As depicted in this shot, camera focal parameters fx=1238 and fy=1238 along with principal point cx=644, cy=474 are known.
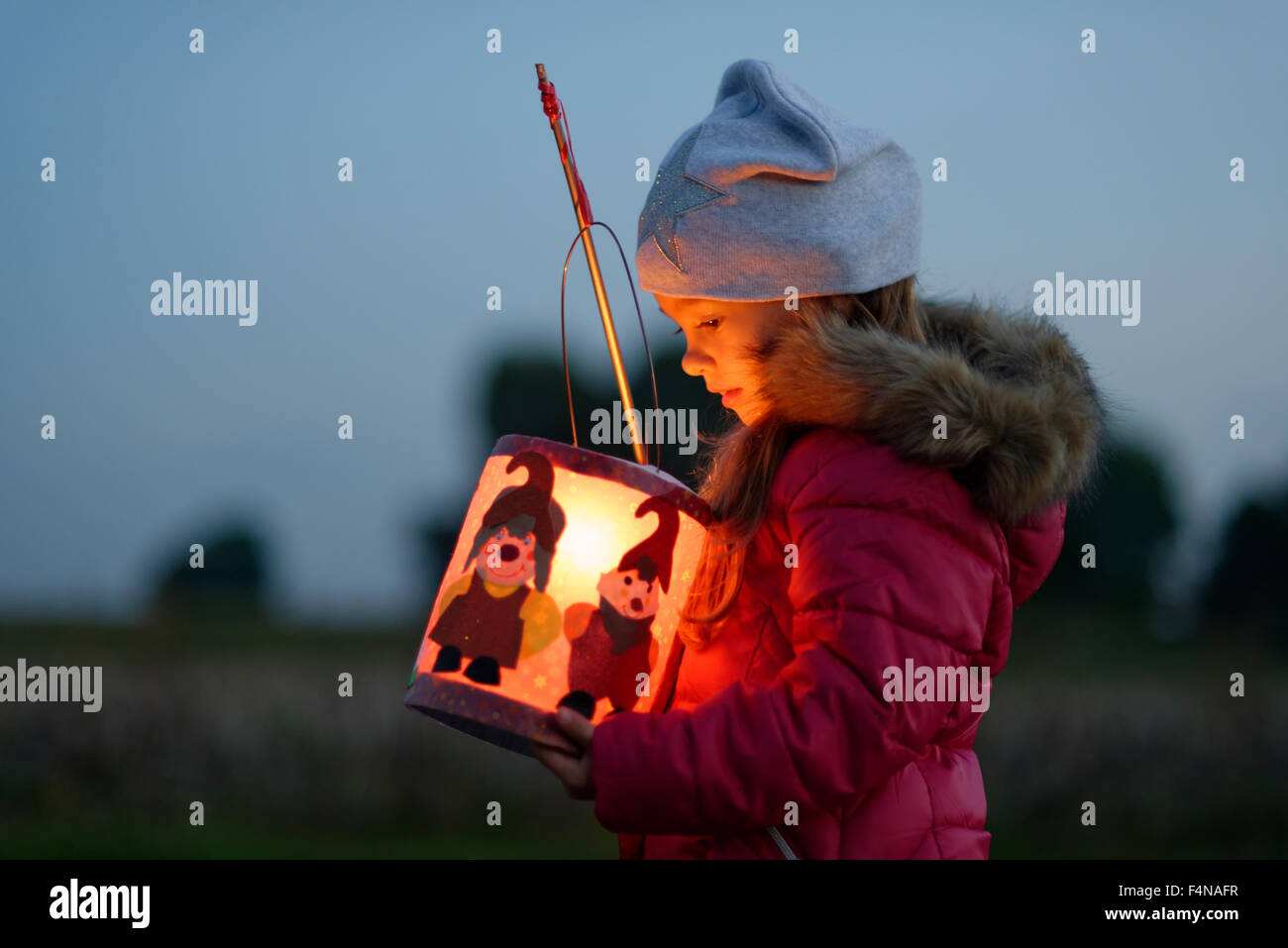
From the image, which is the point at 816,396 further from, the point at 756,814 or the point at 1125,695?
the point at 1125,695

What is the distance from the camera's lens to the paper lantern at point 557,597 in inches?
70.4

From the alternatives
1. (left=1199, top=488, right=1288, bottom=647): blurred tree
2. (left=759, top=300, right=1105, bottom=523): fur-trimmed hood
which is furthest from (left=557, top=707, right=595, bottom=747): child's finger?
(left=1199, top=488, right=1288, bottom=647): blurred tree

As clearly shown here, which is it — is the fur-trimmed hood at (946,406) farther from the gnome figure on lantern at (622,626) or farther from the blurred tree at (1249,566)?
the blurred tree at (1249,566)

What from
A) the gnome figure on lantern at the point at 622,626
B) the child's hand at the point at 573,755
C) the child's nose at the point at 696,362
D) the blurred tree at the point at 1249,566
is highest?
the child's nose at the point at 696,362

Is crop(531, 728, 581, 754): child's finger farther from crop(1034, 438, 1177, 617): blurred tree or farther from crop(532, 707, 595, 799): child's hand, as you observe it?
crop(1034, 438, 1177, 617): blurred tree

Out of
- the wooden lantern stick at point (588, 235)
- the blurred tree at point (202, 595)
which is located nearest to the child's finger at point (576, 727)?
the wooden lantern stick at point (588, 235)

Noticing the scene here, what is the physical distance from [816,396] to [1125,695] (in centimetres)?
751

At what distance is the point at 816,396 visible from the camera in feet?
5.98

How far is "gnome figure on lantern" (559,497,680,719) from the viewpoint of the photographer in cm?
180

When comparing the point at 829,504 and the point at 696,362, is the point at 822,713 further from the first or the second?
the point at 696,362

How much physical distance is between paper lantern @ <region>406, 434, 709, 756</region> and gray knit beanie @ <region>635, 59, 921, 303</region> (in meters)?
0.35

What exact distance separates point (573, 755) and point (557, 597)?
0.74ft

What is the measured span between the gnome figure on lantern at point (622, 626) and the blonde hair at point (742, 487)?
0.08m
